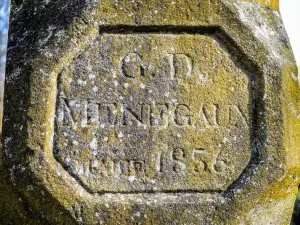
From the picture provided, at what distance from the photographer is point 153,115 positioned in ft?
8.44

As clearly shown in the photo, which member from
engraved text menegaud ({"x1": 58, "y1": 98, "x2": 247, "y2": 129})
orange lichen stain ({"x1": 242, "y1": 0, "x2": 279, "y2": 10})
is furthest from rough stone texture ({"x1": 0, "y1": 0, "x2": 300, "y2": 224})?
orange lichen stain ({"x1": 242, "y1": 0, "x2": 279, "y2": 10})

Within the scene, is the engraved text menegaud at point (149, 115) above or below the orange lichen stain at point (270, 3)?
below

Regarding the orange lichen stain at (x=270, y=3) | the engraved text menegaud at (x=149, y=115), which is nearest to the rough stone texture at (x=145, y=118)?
the engraved text menegaud at (x=149, y=115)

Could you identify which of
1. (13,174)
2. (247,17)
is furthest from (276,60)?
(13,174)

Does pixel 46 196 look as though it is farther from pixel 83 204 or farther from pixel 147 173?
pixel 147 173

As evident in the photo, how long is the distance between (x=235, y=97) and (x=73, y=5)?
1.07 meters

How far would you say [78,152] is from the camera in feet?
8.19

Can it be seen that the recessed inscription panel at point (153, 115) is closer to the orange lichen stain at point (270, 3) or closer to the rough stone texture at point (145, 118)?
the rough stone texture at point (145, 118)

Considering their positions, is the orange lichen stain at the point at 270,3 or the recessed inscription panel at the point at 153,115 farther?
the orange lichen stain at the point at 270,3

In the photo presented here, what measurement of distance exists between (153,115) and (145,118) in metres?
0.05

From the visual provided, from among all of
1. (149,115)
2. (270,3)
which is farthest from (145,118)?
(270,3)

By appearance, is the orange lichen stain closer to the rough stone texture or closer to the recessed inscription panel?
the rough stone texture

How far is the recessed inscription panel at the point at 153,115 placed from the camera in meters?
2.52

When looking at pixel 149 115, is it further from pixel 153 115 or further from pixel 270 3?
pixel 270 3
